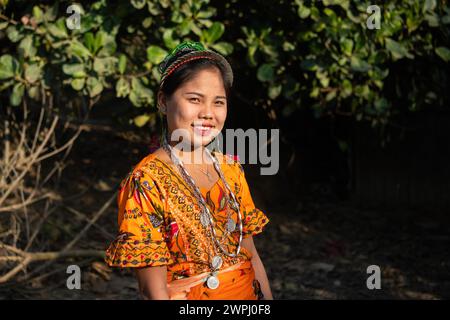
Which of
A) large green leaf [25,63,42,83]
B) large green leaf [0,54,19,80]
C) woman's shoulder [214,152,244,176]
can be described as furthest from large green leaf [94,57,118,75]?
woman's shoulder [214,152,244,176]

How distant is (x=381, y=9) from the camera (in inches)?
196

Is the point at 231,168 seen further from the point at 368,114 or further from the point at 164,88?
the point at 368,114

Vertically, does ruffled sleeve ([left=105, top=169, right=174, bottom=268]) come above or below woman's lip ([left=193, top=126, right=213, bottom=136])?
below

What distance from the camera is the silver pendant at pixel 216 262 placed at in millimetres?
2088

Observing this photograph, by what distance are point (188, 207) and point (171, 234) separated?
0.10 metres

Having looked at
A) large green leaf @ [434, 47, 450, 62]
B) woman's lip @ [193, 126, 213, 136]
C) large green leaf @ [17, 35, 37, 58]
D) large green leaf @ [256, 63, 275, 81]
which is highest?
large green leaf @ [434, 47, 450, 62]

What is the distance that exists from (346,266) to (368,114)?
1.31 meters

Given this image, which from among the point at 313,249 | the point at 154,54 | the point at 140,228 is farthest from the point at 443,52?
the point at 140,228

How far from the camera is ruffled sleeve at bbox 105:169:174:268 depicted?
1.98m

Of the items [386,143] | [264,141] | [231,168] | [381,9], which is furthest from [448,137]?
[231,168]

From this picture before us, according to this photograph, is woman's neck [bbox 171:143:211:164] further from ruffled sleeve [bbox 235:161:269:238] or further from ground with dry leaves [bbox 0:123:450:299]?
ground with dry leaves [bbox 0:123:450:299]

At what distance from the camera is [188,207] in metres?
2.08

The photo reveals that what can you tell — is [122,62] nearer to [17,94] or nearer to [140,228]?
[17,94]

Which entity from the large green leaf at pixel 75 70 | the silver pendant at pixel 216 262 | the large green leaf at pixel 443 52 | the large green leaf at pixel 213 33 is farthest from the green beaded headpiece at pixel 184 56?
the large green leaf at pixel 443 52
